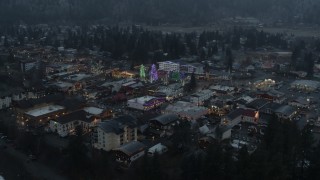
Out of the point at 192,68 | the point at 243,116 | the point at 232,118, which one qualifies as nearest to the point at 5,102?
the point at 232,118

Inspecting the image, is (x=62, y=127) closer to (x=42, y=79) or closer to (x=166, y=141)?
(x=166, y=141)

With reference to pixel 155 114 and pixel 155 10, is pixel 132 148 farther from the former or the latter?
pixel 155 10

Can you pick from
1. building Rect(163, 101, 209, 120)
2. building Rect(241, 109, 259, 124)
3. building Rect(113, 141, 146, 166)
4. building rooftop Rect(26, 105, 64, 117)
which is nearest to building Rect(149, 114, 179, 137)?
building Rect(163, 101, 209, 120)

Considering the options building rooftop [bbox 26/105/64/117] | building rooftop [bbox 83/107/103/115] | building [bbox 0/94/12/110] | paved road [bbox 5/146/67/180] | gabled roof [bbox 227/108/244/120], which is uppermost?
gabled roof [bbox 227/108/244/120]

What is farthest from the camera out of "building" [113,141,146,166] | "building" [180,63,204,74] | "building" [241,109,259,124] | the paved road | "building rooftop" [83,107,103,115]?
"building" [180,63,204,74]

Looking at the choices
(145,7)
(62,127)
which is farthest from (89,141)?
(145,7)

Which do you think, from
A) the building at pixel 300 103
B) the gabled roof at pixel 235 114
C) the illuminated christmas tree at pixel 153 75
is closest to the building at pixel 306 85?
the building at pixel 300 103

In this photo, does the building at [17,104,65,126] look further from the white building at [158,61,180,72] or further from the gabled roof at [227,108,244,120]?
the white building at [158,61,180,72]
